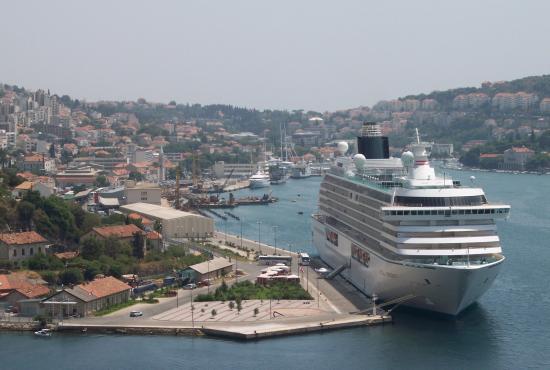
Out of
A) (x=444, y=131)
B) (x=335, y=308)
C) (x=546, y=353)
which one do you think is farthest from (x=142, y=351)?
(x=444, y=131)

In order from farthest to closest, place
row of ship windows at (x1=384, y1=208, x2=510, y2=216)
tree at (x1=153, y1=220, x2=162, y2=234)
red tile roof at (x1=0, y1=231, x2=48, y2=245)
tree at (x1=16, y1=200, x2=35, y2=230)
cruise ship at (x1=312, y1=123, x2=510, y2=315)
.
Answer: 1. tree at (x1=153, y1=220, x2=162, y2=234)
2. tree at (x1=16, y1=200, x2=35, y2=230)
3. red tile roof at (x1=0, y1=231, x2=48, y2=245)
4. row of ship windows at (x1=384, y1=208, x2=510, y2=216)
5. cruise ship at (x1=312, y1=123, x2=510, y2=315)

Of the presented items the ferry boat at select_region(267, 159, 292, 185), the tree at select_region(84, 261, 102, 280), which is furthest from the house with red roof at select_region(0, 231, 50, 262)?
the ferry boat at select_region(267, 159, 292, 185)

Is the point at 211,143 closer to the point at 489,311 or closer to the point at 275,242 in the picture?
the point at 275,242

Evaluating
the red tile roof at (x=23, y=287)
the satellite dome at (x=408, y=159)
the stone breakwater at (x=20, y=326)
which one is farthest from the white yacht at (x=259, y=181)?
the stone breakwater at (x=20, y=326)

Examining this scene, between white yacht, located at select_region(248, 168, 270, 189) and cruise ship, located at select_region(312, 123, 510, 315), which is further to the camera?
white yacht, located at select_region(248, 168, 270, 189)

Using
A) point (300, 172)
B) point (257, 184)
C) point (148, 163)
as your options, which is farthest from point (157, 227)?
point (300, 172)

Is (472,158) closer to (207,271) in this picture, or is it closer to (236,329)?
(207,271)

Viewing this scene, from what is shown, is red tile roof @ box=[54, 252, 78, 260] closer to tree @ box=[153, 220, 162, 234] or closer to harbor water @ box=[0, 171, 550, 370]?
harbor water @ box=[0, 171, 550, 370]
